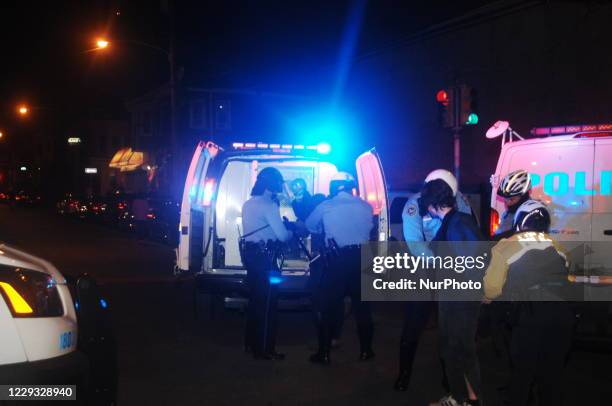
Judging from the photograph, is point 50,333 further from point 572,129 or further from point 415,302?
point 572,129

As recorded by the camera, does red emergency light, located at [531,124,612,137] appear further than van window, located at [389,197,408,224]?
No

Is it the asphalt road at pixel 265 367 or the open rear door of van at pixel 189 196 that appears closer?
the asphalt road at pixel 265 367

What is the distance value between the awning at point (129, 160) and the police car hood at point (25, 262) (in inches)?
1659

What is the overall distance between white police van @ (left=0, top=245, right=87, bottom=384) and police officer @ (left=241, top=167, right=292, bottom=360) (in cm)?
298

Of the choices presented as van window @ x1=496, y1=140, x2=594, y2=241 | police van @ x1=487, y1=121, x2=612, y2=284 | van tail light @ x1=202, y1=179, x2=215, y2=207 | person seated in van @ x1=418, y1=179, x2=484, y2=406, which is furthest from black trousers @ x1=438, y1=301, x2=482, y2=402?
van tail light @ x1=202, y1=179, x2=215, y2=207

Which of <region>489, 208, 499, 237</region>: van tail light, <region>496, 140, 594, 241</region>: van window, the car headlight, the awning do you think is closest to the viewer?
the car headlight

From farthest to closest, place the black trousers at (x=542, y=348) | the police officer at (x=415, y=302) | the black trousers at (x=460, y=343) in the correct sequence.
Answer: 1. the police officer at (x=415, y=302)
2. the black trousers at (x=460, y=343)
3. the black trousers at (x=542, y=348)

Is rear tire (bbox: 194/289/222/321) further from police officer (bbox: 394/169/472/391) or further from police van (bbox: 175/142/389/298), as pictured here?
Result: police officer (bbox: 394/169/472/391)

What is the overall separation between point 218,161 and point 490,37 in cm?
1324

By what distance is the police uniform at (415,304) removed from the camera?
237 inches

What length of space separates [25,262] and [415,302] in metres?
3.18

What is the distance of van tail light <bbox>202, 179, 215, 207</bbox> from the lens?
8391 millimetres

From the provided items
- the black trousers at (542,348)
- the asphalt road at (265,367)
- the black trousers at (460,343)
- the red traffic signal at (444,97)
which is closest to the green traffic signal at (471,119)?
the red traffic signal at (444,97)

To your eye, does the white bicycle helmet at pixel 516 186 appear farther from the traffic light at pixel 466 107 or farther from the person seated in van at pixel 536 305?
the traffic light at pixel 466 107
